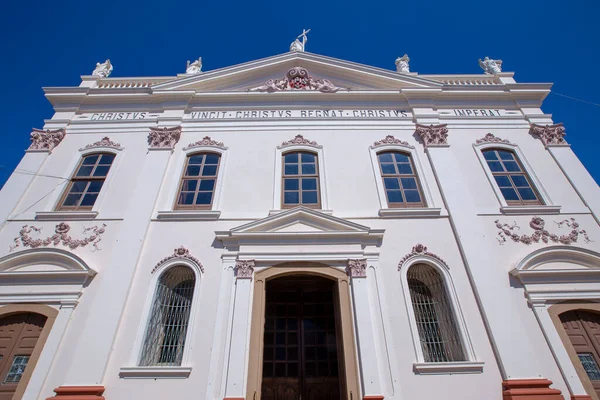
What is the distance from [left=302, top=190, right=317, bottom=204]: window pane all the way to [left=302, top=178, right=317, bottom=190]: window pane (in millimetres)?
197

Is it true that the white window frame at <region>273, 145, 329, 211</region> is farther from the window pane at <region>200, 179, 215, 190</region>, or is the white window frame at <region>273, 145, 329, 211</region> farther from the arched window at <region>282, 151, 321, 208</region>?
the window pane at <region>200, 179, 215, 190</region>

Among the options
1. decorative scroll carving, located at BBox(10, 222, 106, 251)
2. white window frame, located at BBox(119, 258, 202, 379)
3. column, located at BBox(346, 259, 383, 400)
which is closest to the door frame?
column, located at BBox(346, 259, 383, 400)

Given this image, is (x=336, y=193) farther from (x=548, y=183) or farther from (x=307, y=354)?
(x=548, y=183)

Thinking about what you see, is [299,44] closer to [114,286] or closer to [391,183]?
[391,183]

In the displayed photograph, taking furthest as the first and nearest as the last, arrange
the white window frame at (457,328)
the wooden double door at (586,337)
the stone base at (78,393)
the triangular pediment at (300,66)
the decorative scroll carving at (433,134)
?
1. the triangular pediment at (300,66)
2. the decorative scroll carving at (433,134)
3. the wooden double door at (586,337)
4. the white window frame at (457,328)
5. the stone base at (78,393)

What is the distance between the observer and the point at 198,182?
33.7 feet

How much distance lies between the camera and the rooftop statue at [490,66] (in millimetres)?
13481

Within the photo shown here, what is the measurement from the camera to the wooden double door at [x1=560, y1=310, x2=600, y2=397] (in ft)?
24.0

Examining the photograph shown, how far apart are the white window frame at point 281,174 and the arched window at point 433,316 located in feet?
9.58

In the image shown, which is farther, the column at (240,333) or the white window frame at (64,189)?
the white window frame at (64,189)

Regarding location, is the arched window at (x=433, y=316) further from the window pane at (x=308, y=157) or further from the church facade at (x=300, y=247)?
the window pane at (x=308, y=157)

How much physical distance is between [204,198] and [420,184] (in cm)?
615

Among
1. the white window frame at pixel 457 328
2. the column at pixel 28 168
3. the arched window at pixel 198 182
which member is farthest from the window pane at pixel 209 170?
the white window frame at pixel 457 328

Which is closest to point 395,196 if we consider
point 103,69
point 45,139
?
point 45,139
